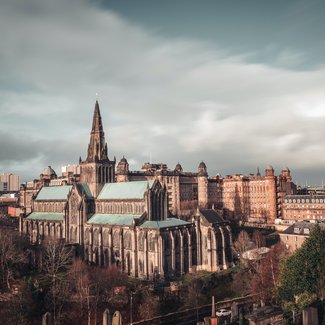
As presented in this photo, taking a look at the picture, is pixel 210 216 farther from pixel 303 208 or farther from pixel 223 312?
pixel 303 208

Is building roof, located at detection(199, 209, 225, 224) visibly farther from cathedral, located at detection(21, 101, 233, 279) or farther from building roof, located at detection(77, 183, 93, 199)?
building roof, located at detection(77, 183, 93, 199)

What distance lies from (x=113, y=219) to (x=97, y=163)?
19.7 m

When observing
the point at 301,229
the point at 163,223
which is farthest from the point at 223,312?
the point at 301,229

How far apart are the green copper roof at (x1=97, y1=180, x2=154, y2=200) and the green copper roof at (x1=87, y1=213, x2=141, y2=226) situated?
474 centimetres

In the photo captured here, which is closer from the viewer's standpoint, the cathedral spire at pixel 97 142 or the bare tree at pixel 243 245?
the bare tree at pixel 243 245

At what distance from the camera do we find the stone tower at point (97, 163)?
110m

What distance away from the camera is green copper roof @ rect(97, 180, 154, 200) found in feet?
315

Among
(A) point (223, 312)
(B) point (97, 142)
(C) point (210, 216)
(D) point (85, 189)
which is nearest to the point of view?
(A) point (223, 312)

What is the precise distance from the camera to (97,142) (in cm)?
11175

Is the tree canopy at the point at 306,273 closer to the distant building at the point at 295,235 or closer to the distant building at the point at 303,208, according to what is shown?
the distant building at the point at 295,235

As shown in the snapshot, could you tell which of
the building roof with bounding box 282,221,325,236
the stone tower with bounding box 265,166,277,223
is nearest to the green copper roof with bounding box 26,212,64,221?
the building roof with bounding box 282,221,325,236

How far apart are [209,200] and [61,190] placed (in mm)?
84094

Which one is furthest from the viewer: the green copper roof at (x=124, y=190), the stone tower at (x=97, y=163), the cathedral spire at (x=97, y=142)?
the cathedral spire at (x=97, y=142)

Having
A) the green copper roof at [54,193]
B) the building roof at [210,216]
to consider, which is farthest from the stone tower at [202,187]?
the building roof at [210,216]
